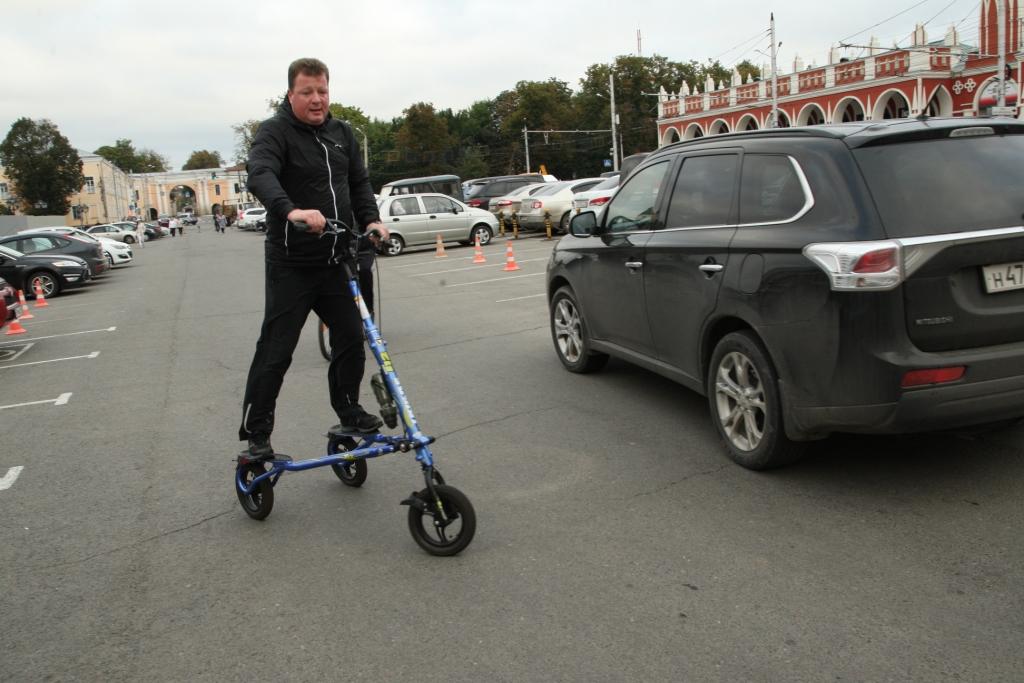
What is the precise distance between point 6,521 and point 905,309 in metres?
4.73

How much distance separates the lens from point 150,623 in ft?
11.4

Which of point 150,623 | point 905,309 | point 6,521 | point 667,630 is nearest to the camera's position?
point 667,630

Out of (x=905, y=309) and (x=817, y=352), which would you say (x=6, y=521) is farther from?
(x=905, y=309)

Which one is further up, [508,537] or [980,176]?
[980,176]

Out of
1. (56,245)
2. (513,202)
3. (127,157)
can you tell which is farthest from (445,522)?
(127,157)

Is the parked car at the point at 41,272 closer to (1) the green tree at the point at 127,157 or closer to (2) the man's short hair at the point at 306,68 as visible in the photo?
(2) the man's short hair at the point at 306,68

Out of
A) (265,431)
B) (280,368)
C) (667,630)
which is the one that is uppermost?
(280,368)


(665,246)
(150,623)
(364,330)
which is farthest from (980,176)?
(150,623)

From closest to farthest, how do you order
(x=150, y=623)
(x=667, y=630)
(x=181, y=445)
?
1. (x=667, y=630)
2. (x=150, y=623)
3. (x=181, y=445)

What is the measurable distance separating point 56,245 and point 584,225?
823 inches

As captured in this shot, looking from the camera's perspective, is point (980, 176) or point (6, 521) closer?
point (980, 176)

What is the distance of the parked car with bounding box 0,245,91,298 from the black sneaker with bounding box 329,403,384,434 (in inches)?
748

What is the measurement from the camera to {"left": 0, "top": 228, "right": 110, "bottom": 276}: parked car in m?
22.9

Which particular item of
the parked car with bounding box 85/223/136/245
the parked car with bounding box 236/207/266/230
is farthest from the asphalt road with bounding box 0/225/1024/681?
the parked car with bounding box 236/207/266/230
